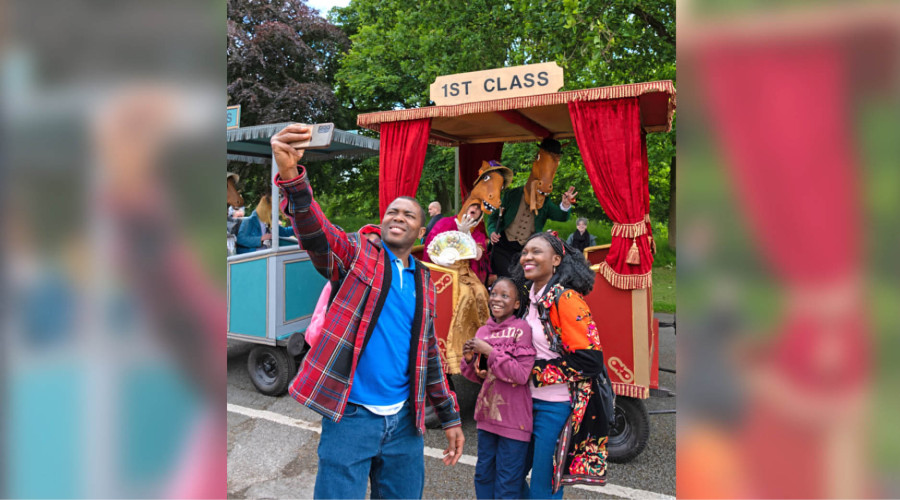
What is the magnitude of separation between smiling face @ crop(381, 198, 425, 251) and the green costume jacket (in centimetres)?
326

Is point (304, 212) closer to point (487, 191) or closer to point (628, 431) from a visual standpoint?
point (628, 431)

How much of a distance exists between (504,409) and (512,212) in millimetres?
3094

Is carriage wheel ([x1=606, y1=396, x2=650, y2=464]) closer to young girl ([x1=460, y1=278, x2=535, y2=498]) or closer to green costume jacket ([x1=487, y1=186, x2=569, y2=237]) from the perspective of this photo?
young girl ([x1=460, y1=278, x2=535, y2=498])

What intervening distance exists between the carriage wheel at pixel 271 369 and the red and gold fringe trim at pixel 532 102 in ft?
7.87

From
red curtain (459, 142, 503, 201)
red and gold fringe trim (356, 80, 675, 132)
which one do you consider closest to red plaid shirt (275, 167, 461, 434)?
red and gold fringe trim (356, 80, 675, 132)

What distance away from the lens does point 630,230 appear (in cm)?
385

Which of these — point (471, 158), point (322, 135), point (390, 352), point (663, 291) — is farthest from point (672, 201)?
point (322, 135)

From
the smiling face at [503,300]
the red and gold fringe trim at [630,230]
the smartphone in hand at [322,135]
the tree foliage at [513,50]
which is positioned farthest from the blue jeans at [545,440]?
the tree foliage at [513,50]

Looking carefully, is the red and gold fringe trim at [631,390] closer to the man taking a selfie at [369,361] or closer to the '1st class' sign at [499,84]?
the man taking a selfie at [369,361]

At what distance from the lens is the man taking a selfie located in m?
1.95
